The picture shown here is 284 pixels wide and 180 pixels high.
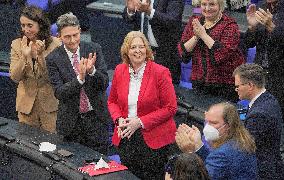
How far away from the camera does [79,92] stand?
14.8ft

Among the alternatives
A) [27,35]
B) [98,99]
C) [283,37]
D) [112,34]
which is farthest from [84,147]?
[112,34]

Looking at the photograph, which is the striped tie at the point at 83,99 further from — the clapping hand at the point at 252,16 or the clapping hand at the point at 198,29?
the clapping hand at the point at 252,16

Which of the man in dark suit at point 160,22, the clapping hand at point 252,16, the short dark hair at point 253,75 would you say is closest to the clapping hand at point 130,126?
the short dark hair at point 253,75

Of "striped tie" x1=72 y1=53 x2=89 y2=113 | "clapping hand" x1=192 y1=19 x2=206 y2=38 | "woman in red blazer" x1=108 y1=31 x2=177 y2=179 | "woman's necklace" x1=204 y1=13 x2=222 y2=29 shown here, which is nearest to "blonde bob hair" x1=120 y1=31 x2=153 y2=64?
"woman in red blazer" x1=108 y1=31 x2=177 y2=179

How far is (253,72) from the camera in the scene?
3.97 metres

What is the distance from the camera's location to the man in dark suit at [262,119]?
12.6 ft

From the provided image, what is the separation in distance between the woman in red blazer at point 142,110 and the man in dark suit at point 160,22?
88 centimetres

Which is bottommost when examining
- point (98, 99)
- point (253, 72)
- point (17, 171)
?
point (17, 171)

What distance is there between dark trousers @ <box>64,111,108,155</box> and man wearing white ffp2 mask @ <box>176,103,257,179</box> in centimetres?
107

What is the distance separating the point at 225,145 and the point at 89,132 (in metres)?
1.42

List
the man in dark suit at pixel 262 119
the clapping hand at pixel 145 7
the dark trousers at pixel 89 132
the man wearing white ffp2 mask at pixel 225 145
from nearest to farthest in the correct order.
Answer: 1. the man wearing white ffp2 mask at pixel 225 145
2. the man in dark suit at pixel 262 119
3. the dark trousers at pixel 89 132
4. the clapping hand at pixel 145 7

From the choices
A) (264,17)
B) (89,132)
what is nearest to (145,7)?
(264,17)

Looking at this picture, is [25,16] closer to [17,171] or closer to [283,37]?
[17,171]

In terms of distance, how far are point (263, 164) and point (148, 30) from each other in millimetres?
1935
